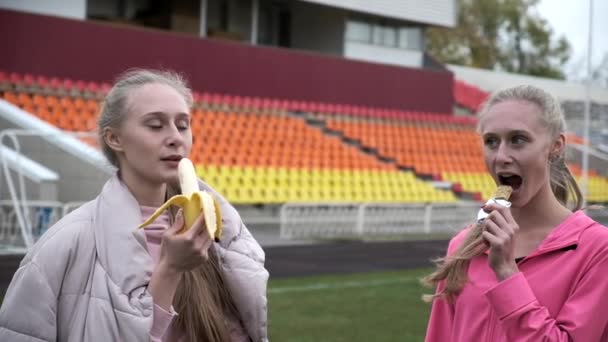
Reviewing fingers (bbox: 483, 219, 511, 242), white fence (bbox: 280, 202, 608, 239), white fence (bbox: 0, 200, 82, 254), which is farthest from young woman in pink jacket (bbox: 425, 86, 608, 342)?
white fence (bbox: 280, 202, 608, 239)

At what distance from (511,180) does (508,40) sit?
71089 mm

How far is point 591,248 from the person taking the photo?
2629 mm

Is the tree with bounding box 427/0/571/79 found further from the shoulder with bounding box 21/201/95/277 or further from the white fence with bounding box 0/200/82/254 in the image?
the shoulder with bounding box 21/201/95/277

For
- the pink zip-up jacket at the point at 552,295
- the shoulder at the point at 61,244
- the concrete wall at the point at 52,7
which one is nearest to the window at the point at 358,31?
the concrete wall at the point at 52,7

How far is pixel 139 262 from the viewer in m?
2.58

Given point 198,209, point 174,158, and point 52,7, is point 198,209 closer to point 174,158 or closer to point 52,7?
point 174,158

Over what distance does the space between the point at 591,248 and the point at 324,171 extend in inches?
760

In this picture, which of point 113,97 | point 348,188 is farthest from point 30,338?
point 348,188

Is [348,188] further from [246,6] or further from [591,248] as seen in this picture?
[591,248]

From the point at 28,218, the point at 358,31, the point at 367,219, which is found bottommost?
the point at 367,219

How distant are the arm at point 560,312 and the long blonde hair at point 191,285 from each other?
833mm

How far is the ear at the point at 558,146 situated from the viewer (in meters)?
2.84

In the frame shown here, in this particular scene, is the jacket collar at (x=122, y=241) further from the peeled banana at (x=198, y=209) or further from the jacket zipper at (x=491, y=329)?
the jacket zipper at (x=491, y=329)

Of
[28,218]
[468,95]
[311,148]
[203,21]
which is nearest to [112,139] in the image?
[28,218]
